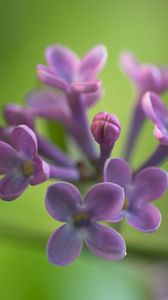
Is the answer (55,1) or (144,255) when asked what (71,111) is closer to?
(144,255)

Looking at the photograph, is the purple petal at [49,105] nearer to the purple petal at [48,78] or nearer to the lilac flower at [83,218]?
the purple petal at [48,78]

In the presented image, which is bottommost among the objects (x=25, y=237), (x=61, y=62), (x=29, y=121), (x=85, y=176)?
(x=25, y=237)

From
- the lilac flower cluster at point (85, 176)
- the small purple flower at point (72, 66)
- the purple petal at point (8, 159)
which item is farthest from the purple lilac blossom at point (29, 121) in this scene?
the purple petal at point (8, 159)

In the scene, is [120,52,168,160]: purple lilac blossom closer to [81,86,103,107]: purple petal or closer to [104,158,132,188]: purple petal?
[81,86,103,107]: purple petal

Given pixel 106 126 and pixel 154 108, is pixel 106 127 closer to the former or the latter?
pixel 106 126

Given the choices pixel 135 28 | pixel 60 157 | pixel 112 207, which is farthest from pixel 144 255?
pixel 135 28

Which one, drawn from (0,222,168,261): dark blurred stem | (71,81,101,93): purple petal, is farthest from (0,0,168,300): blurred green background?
(71,81,101,93): purple petal

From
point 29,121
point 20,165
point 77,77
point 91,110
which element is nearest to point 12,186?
point 20,165
